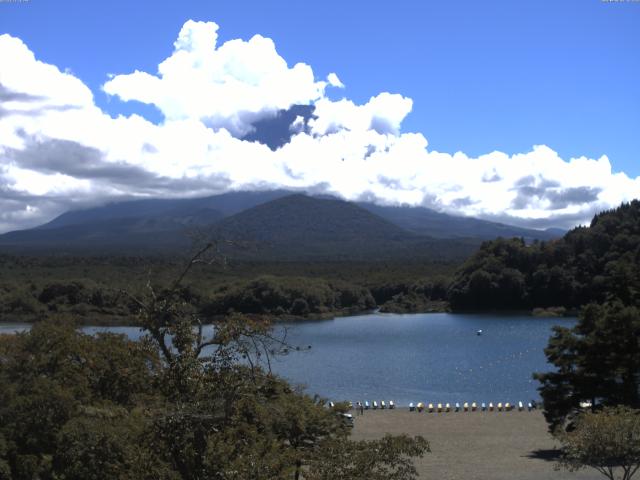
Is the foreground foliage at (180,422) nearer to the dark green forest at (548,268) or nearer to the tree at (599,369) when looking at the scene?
the tree at (599,369)

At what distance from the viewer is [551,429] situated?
2395cm

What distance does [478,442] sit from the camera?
2741cm

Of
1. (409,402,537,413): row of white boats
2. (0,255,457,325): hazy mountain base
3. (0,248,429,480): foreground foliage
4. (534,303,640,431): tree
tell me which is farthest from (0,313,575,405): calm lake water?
(0,248,429,480): foreground foliage

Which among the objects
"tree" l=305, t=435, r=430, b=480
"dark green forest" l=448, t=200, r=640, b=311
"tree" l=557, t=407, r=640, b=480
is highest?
"dark green forest" l=448, t=200, r=640, b=311

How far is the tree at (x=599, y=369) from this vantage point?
76.7 feet

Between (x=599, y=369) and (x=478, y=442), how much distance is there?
586 centimetres

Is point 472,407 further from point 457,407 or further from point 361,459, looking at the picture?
point 361,459

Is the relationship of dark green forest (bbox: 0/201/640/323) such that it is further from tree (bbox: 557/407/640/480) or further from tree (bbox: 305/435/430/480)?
tree (bbox: 305/435/430/480)

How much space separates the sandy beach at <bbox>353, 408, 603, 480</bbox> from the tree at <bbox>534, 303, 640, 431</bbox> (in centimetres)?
188

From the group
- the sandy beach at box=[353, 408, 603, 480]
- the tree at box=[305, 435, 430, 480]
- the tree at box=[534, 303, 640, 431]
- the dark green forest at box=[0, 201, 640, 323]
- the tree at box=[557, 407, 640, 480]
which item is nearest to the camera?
the tree at box=[305, 435, 430, 480]

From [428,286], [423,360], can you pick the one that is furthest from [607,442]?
[428,286]

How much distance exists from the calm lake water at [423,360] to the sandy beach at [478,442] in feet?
15.6

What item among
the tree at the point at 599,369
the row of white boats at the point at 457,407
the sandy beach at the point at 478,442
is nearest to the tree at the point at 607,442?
the sandy beach at the point at 478,442

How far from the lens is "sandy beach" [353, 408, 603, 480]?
21.8m
